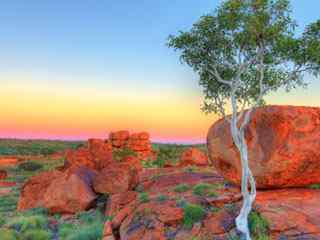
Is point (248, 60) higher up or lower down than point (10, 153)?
higher up

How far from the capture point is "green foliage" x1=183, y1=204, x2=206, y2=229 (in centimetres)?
1167

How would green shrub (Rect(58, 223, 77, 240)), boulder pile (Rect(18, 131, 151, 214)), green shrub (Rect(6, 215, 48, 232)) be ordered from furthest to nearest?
A: boulder pile (Rect(18, 131, 151, 214)) → green shrub (Rect(6, 215, 48, 232)) → green shrub (Rect(58, 223, 77, 240))

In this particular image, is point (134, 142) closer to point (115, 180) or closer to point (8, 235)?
point (115, 180)

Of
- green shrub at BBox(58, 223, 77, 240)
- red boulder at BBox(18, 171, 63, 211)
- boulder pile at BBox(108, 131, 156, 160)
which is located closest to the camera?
green shrub at BBox(58, 223, 77, 240)

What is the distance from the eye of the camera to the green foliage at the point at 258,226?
1046 centimetres

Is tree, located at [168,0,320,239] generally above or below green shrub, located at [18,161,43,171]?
above

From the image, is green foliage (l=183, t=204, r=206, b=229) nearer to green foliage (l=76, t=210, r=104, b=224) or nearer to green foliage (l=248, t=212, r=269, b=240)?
green foliage (l=248, t=212, r=269, b=240)

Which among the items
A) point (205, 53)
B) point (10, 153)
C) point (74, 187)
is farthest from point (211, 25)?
point (10, 153)

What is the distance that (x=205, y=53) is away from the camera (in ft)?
40.7

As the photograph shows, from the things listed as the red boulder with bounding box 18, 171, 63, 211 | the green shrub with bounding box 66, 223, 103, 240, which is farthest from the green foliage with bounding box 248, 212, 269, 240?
the red boulder with bounding box 18, 171, 63, 211

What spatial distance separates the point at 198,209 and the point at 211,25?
240 inches

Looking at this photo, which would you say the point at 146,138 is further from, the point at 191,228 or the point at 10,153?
the point at 191,228

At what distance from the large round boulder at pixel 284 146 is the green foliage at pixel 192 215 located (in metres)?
3.03

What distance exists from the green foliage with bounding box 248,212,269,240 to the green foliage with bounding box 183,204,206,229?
5.21 ft
